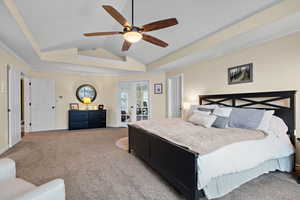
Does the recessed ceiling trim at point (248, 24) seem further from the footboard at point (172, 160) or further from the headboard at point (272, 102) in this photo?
the footboard at point (172, 160)

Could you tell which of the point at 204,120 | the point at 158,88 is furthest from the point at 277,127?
the point at 158,88

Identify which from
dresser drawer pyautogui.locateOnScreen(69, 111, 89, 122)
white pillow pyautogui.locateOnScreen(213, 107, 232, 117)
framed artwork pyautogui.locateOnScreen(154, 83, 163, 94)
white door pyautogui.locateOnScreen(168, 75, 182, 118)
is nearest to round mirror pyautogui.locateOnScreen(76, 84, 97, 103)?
dresser drawer pyautogui.locateOnScreen(69, 111, 89, 122)

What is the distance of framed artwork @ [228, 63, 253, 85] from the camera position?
3295mm

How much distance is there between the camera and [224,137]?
212 centimetres

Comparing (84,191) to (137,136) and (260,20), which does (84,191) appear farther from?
(260,20)

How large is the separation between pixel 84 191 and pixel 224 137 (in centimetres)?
200

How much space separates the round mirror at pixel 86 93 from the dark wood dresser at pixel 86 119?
588 millimetres

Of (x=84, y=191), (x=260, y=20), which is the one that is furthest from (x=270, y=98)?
(x=84, y=191)

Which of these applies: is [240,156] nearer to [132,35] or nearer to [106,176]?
[106,176]

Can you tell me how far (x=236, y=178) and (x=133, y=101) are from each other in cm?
521

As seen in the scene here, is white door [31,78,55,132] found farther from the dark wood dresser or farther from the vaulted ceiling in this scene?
the vaulted ceiling

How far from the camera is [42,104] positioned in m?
5.92

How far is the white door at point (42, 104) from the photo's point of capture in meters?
5.80

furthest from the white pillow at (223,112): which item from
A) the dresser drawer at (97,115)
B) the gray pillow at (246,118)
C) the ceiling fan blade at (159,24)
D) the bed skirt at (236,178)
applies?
the dresser drawer at (97,115)
